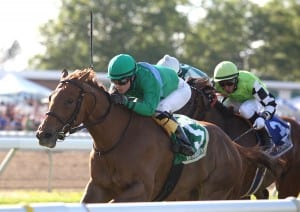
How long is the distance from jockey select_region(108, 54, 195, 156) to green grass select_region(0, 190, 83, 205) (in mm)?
3109

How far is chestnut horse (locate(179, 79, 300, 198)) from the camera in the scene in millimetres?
7438

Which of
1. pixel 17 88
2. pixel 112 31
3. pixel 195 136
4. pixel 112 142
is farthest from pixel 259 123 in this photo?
pixel 112 31

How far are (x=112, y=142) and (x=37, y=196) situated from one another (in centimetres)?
392

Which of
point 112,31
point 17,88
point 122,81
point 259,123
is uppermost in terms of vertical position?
point 122,81

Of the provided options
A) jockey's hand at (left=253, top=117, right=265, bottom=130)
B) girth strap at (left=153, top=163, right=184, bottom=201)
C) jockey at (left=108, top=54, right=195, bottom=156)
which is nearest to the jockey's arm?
jockey's hand at (left=253, top=117, right=265, bottom=130)

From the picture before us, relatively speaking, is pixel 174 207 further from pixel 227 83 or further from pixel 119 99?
pixel 227 83

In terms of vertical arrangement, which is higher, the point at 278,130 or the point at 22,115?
the point at 278,130

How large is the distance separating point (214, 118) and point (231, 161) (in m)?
0.85

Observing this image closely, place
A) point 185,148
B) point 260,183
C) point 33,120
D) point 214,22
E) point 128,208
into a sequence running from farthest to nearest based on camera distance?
point 214,22
point 33,120
point 260,183
point 185,148
point 128,208

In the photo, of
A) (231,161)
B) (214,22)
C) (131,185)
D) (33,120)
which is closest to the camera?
(131,185)

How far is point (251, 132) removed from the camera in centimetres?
764

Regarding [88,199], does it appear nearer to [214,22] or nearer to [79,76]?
[79,76]

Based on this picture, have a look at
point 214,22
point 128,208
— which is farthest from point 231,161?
point 214,22

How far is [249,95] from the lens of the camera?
767cm
